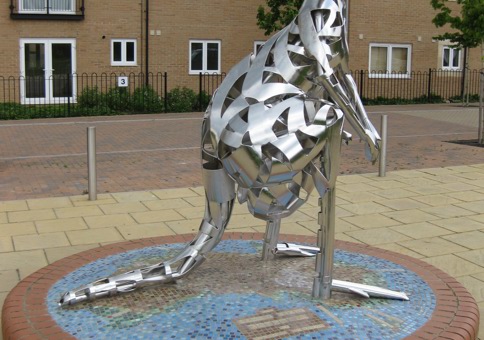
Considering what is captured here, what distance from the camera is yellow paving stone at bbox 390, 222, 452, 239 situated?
7.00 metres

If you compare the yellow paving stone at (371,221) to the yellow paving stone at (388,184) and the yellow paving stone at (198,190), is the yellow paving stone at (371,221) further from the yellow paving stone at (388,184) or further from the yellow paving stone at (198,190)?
the yellow paving stone at (198,190)

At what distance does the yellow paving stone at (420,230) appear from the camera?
700 cm

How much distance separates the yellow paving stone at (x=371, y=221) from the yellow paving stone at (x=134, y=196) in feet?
8.42

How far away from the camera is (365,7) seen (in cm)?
2484

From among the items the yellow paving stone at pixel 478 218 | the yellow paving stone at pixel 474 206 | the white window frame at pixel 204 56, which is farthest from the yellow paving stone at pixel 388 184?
the white window frame at pixel 204 56

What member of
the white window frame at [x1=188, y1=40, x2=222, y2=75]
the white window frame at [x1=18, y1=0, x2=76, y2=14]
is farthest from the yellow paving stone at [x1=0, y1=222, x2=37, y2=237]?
the white window frame at [x1=188, y1=40, x2=222, y2=75]

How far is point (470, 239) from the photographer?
6.84 m

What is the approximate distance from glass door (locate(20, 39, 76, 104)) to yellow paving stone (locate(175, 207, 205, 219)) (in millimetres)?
13870

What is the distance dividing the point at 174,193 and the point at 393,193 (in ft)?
9.64

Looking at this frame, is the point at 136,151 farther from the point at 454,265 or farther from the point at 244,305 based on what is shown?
the point at 244,305

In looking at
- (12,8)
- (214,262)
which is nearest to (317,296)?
(214,262)

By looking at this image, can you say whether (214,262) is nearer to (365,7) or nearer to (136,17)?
(136,17)

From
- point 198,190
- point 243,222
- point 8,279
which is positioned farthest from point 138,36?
point 8,279

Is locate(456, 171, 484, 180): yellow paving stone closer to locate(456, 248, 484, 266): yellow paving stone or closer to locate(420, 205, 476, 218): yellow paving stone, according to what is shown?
locate(420, 205, 476, 218): yellow paving stone
